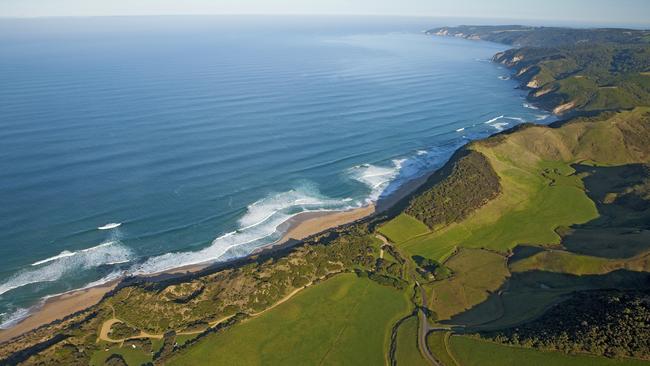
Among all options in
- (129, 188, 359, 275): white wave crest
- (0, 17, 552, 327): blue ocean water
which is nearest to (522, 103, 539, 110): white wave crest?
(0, 17, 552, 327): blue ocean water

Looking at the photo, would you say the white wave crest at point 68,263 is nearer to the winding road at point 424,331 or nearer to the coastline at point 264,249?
the coastline at point 264,249

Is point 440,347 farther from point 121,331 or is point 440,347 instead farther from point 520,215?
point 520,215

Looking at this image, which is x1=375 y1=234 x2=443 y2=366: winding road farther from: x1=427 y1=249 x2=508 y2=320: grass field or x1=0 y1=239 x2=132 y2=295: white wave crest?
x1=0 y1=239 x2=132 y2=295: white wave crest

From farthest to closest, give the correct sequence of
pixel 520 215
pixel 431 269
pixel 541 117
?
pixel 541 117 → pixel 520 215 → pixel 431 269

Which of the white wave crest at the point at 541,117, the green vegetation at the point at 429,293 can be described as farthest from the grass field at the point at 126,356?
the white wave crest at the point at 541,117

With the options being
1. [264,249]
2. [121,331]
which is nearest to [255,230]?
[264,249]

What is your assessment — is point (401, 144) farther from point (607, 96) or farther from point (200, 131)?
point (607, 96)

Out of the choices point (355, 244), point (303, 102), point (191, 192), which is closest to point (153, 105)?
point (303, 102)
